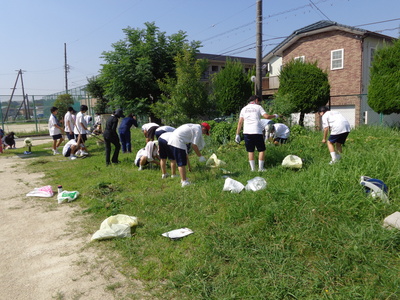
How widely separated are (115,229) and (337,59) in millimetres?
18878

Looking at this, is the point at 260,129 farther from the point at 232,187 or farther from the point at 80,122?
the point at 80,122

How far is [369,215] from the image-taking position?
3.40 metres

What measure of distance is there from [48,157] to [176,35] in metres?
8.41

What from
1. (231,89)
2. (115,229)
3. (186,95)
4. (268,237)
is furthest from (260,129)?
(231,89)

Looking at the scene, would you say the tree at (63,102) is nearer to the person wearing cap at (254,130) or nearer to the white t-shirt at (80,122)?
the white t-shirt at (80,122)

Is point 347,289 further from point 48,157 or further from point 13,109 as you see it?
point 13,109

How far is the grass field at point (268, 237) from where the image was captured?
102 inches

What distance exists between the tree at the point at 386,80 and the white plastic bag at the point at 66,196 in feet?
36.1

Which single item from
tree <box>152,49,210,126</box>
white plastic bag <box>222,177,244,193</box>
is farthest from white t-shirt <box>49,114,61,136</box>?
white plastic bag <box>222,177,244,193</box>

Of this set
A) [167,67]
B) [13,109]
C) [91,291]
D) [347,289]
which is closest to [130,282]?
[91,291]

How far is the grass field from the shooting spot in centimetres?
258

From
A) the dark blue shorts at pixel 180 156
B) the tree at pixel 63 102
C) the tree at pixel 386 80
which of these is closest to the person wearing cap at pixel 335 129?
the dark blue shorts at pixel 180 156

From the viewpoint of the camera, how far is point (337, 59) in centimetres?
1841

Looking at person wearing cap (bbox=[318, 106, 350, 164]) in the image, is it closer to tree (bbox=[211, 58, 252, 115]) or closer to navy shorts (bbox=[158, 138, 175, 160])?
navy shorts (bbox=[158, 138, 175, 160])
